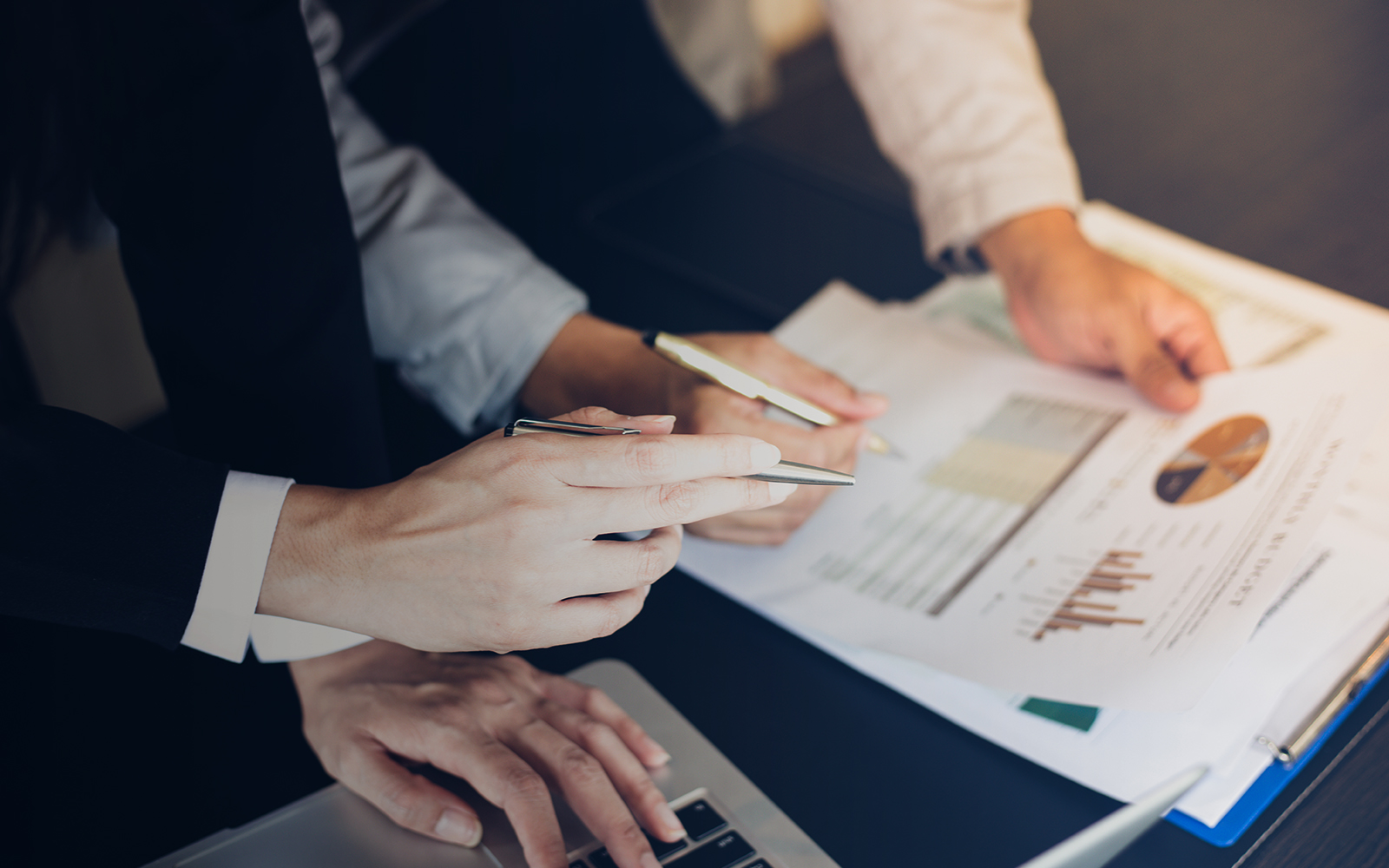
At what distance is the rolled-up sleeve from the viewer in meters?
0.85

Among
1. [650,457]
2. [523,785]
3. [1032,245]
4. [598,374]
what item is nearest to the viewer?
[650,457]

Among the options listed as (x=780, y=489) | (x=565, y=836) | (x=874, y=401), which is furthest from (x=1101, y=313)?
(x=565, y=836)

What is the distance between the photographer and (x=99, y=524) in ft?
1.41

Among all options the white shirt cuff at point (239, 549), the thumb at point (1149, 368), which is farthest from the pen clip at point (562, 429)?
the thumb at point (1149, 368)

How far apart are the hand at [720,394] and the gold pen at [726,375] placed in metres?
0.01

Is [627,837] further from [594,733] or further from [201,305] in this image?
[201,305]

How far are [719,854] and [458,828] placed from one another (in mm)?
128

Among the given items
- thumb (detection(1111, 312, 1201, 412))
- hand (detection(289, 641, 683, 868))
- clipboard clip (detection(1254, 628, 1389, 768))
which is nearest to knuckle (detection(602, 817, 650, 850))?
hand (detection(289, 641, 683, 868))

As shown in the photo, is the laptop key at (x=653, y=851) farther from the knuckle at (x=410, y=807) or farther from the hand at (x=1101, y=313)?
the hand at (x=1101, y=313)

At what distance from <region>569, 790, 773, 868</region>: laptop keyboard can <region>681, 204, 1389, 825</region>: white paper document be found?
0.13 m

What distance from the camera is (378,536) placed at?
0.42m

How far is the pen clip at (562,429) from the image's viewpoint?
1.35 feet

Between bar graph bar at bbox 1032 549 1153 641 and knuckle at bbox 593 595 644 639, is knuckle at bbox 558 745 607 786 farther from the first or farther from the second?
bar graph bar at bbox 1032 549 1153 641

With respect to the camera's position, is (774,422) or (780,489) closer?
(780,489)
